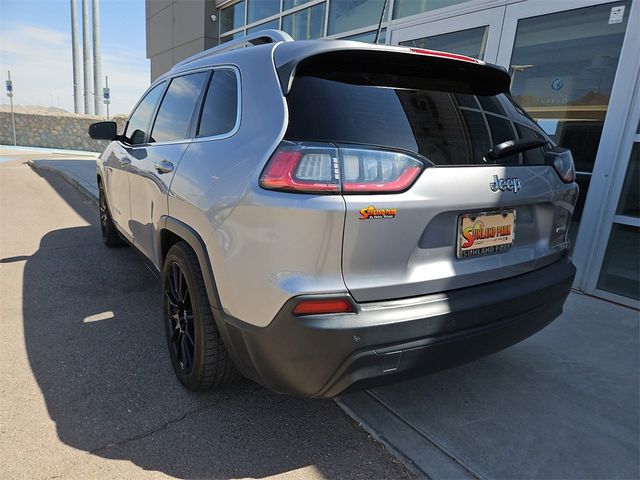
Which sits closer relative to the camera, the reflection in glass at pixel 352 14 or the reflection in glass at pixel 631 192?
the reflection in glass at pixel 631 192

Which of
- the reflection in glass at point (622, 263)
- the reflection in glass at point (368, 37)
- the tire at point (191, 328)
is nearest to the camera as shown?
the tire at point (191, 328)

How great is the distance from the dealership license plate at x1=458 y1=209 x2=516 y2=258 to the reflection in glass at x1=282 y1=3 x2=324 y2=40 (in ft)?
24.7

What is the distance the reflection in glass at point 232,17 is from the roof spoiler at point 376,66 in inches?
437

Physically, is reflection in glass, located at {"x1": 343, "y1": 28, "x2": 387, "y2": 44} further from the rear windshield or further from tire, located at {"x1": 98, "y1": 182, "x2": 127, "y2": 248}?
the rear windshield

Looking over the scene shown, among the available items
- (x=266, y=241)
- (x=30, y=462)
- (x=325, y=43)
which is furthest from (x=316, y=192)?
(x=30, y=462)

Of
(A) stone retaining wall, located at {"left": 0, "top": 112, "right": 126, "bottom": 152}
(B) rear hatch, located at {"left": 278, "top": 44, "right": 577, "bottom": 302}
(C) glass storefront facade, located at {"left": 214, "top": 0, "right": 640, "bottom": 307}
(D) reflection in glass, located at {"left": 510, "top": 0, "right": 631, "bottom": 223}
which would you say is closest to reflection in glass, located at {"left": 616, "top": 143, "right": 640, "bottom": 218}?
(C) glass storefront facade, located at {"left": 214, "top": 0, "right": 640, "bottom": 307}

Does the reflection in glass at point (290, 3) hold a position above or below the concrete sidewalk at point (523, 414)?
above

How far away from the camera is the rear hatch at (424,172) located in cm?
162

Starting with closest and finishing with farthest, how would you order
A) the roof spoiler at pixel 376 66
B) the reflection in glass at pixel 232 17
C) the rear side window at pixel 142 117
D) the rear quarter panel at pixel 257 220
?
the rear quarter panel at pixel 257 220
the roof spoiler at pixel 376 66
the rear side window at pixel 142 117
the reflection in glass at pixel 232 17

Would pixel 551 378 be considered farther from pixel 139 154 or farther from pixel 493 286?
pixel 139 154

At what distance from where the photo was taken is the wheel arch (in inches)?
75.8

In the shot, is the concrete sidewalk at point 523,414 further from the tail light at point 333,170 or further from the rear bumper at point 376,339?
the tail light at point 333,170

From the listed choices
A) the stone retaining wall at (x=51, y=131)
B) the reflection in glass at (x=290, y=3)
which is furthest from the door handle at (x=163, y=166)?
Answer: the stone retaining wall at (x=51, y=131)

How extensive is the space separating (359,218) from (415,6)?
5.62 m
